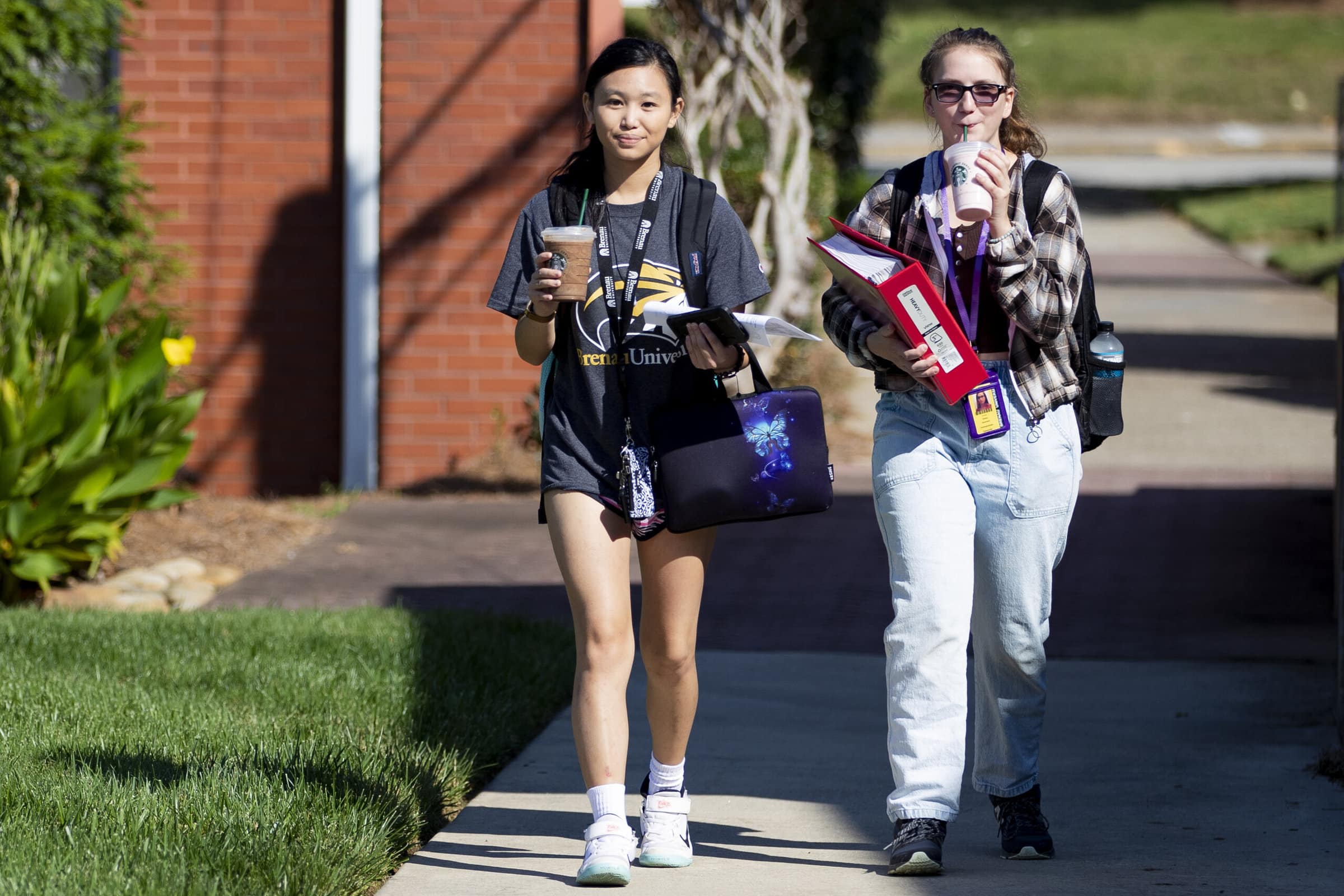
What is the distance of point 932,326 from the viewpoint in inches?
152

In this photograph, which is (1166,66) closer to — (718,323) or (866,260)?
(866,260)

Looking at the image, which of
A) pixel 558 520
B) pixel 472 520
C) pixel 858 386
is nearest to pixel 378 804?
pixel 558 520

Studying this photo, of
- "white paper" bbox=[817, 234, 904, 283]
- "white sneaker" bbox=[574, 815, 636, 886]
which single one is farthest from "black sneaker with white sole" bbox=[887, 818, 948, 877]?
"white paper" bbox=[817, 234, 904, 283]

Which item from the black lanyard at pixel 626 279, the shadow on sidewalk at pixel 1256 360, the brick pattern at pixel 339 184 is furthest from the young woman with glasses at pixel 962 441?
the shadow on sidewalk at pixel 1256 360

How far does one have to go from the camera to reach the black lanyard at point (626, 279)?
4.00 meters

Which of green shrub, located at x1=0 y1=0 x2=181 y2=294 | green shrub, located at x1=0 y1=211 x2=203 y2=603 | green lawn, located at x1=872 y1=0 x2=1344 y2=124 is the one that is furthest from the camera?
green lawn, located at x1=872 y1=0 x2=1344 y2=124

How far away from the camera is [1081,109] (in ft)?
144

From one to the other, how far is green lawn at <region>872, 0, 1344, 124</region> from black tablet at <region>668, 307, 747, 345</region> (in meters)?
37.3

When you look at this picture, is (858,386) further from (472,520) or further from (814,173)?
(472,520)

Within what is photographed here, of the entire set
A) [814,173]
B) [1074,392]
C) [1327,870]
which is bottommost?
[1327,870]

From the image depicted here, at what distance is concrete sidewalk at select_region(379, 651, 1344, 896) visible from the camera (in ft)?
13.2

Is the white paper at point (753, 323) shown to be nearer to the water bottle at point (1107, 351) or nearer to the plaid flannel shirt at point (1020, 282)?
the plaid flannel shirt at point (1020, 282)

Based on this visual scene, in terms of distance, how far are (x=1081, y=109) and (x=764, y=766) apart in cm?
4114

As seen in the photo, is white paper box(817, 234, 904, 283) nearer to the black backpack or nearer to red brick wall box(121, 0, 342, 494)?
the black backpack
